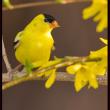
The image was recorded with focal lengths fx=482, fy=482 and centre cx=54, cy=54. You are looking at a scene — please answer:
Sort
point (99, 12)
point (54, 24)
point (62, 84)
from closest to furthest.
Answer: point (99, 12), point (54, 24), point (62, 84)

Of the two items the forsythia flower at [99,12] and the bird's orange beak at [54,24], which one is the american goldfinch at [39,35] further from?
the forsythia flower at [99,12]

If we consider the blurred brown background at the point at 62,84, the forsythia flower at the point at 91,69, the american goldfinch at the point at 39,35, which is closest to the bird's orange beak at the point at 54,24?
the american goldfinch at the point at 39,35

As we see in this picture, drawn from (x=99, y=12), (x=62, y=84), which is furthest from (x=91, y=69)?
(x=62, y=84)

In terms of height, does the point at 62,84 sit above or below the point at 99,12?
below

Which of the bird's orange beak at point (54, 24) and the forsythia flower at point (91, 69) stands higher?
the bird's orange beak at point (54, 24)

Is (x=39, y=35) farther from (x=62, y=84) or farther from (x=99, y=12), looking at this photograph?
(x=62, y=84)
